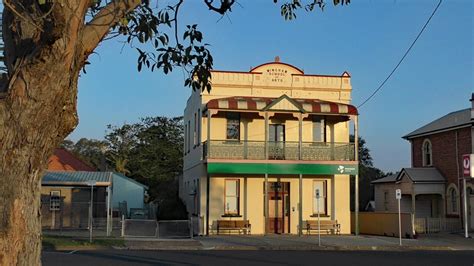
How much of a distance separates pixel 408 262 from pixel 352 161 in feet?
41.5

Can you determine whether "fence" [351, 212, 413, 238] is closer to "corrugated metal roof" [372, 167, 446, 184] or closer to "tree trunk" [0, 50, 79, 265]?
"corrugated metal roof" [372, 167, 446, 184]

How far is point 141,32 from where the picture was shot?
5.95 meters

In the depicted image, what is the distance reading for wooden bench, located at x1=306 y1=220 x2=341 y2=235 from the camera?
99.3 ft

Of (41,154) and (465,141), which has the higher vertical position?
(465,141)

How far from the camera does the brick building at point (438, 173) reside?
112ft

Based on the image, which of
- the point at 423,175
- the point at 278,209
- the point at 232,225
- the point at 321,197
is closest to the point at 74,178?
the point at 232,225

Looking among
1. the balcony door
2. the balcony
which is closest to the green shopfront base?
the balcony

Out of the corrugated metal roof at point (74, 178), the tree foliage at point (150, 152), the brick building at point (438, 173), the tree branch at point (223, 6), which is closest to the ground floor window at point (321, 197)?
the brick building at point (438, 173)

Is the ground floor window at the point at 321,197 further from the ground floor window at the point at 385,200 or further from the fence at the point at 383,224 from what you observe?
the ground floor window at the point at 385,200

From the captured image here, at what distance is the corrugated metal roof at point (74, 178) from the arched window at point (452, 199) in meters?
20.8

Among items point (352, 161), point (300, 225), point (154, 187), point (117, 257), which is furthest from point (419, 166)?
point (154, 187)

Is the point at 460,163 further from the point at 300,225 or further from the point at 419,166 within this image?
the point at 300,225

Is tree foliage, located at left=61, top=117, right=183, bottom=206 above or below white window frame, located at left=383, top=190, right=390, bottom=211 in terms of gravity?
above

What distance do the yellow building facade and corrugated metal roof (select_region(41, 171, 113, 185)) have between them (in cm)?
649
